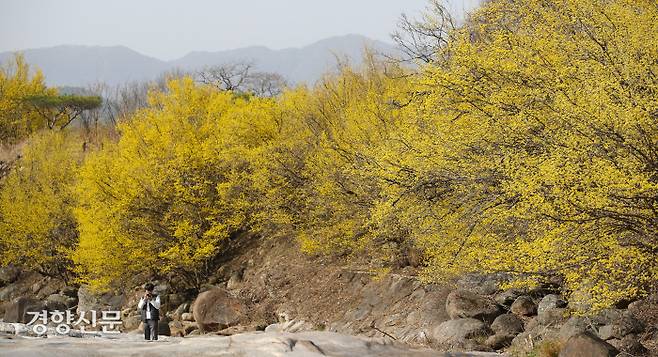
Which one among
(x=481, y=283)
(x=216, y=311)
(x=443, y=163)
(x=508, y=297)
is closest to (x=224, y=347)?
(x=443, y=163)

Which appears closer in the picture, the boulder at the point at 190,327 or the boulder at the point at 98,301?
the boulder at the point at 190,327

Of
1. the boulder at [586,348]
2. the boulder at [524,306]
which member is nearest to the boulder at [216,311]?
the boulder at [524,306]

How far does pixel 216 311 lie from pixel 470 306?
888 centimetres

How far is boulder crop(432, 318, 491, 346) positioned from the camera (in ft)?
40.7

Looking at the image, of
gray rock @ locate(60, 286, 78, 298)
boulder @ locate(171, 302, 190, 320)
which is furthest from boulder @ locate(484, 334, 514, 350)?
gray rock @ locate(60, 286, 78, 298)

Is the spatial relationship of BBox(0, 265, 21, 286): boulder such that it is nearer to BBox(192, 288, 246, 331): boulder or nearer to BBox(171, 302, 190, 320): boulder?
BBox(171, 302, 190, 320): boulder

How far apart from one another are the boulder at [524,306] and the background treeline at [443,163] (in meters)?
1.49

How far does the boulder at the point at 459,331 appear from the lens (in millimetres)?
12398

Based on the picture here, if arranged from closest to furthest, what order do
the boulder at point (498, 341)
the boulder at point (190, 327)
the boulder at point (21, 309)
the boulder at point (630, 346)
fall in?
1. the boulder at point (630, 346)
2. the boulder at point (498, 341)
3. the boulder at point (190, 327)
4. the boulder at point (21, 309)

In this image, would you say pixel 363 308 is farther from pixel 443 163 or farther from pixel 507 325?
pixel 443 163

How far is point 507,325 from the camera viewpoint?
12.5 meters

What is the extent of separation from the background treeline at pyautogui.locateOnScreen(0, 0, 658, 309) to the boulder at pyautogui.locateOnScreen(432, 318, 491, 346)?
1.18m

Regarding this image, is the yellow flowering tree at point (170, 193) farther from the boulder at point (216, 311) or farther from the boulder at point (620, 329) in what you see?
the boulder at point (620, 329)

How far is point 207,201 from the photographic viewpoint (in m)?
21.9
